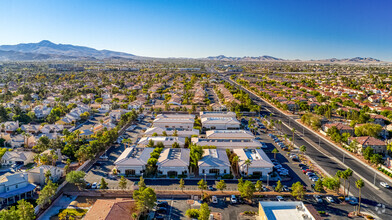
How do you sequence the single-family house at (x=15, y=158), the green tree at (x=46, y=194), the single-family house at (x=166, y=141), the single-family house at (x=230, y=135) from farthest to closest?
the single-family house at (x=230, y=135)
the single-family house at (x=166, y=141)
the single-family house at (x=15, y=158)
the green tree at (x=46, y=194)

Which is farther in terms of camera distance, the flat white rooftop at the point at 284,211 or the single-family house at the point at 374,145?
the single-family house at the point at 374,145

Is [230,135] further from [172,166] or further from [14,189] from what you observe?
[14,189]

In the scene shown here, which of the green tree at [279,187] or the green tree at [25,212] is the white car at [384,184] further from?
the green tree at [25,212]

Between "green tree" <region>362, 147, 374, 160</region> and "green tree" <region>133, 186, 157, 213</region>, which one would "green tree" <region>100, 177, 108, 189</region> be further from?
"green tree" <region>362, 147, 374, 160</region>

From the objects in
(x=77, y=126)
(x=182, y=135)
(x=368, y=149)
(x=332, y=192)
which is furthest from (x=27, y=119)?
(x=368, y=149)

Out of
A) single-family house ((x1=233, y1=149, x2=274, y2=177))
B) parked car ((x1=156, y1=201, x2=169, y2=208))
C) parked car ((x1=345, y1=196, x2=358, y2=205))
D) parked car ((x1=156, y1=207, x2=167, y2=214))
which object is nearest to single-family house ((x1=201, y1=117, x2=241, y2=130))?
single-family house ((x1=233, y1=149, x2=274, y2=177))

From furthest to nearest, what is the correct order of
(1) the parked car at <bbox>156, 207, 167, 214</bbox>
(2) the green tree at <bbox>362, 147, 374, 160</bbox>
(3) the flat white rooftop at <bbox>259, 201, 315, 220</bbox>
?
(2) the green tree at <bbox>362, 147, 374, 160</bbox> → (1) the parked car at <bbox>156, 207, 167, 214</bbox> → (3) the flat white rooftop at <bbox>259, 201, 315, 220</bbox>

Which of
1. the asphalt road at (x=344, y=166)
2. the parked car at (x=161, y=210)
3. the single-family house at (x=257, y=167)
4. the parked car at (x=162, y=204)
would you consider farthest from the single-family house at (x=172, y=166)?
the asphalt road at (x=344, y=166)

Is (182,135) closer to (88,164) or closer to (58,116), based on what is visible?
(88,164)
